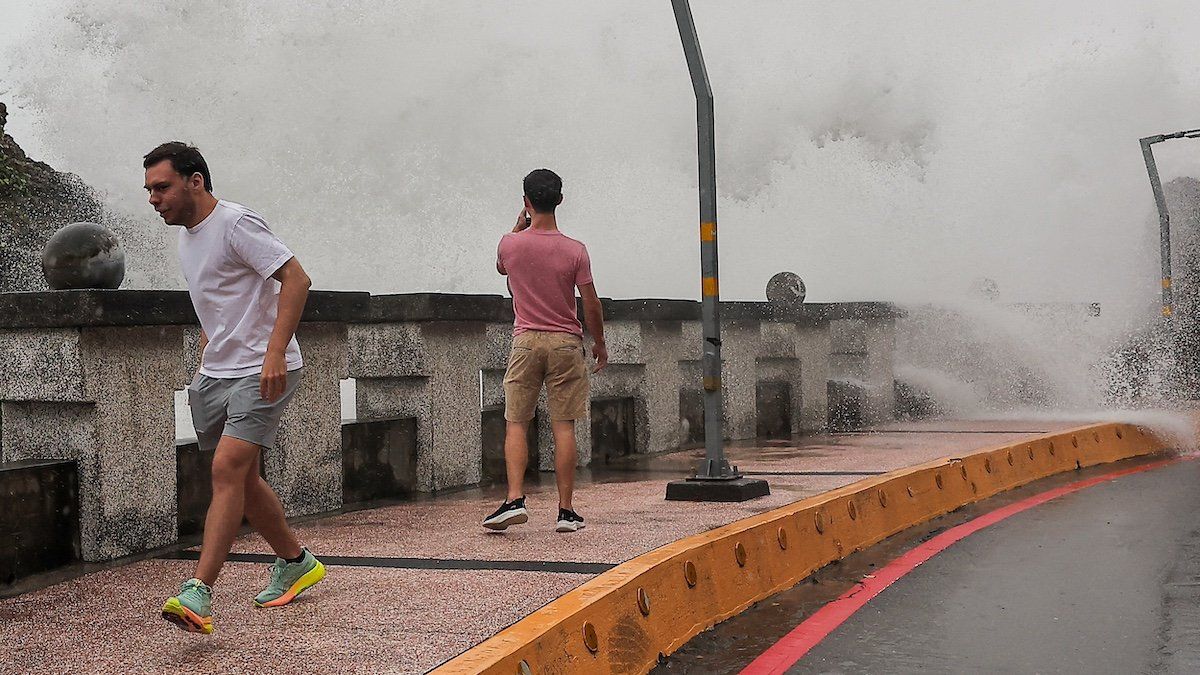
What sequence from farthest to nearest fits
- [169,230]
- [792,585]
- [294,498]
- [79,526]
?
[169,230] → [294,498] → [792,585] → [79,526]

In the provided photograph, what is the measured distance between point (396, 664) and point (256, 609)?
3.99 ft

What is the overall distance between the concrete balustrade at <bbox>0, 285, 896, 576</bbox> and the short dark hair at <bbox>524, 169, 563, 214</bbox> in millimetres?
1422

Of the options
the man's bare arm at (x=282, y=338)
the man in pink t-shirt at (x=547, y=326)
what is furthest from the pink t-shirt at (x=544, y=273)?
the man's bare arm at (x=282, y=338)

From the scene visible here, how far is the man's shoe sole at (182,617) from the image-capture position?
192 inches

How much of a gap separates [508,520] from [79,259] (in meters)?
2.38

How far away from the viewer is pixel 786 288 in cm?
1659

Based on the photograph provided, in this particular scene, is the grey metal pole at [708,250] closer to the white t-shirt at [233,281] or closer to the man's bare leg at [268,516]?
the man's bare leg at [268,516]

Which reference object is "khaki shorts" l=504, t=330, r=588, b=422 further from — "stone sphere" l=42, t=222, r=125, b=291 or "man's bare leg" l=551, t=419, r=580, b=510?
"stone sphere" l=42, t=222, r=125, b=291

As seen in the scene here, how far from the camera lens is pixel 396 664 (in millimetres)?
4664

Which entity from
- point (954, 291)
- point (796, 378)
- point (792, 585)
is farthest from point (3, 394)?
point (954, 291)

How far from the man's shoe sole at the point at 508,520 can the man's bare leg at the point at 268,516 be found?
6.27 ft

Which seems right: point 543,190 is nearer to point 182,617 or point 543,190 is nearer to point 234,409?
point 234,409

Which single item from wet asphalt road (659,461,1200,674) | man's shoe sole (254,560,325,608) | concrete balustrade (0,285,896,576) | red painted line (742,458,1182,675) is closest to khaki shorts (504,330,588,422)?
concrete balustrade (0,285,896,576)

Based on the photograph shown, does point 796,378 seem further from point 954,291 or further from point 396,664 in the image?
point 396,664
